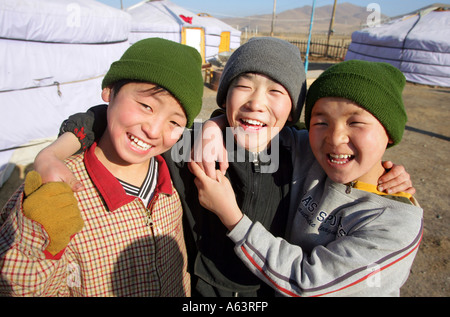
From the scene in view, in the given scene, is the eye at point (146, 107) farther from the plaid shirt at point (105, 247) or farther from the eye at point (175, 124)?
the plaid shirt at point (105, 247)

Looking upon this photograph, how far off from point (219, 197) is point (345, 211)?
473mm

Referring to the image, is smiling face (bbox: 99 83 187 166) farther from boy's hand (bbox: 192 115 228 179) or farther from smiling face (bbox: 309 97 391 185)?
smiling face (bbox: 309 97 391 185)

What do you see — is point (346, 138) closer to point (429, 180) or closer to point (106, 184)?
point (106, 184)

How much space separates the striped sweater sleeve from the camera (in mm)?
930

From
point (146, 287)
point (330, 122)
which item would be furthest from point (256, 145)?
point (146, 287)

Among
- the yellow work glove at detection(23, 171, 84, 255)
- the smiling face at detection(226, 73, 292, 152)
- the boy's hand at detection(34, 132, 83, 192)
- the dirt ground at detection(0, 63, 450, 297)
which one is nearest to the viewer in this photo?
the yellow work glove at detection(23, 171, 84, 255)

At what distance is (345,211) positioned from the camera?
109cm

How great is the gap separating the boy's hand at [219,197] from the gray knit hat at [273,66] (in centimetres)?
45

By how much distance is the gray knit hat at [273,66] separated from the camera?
1246mm

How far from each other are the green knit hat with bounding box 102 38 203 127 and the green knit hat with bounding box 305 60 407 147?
51 cm

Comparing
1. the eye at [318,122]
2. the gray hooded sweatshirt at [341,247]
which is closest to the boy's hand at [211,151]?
the gray hooded sweatshirt at [341,247]

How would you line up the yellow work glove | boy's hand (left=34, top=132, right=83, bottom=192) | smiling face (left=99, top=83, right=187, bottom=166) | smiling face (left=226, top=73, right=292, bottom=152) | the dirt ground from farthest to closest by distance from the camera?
the dirt ground < smiling face (left=226, top=73, right=292, bottom=152) < smiling face (left=99, top=83, right=187, bottom=166) < boy's hand (left=34, top=132, right=83, bottom=192) < the yellow work glove

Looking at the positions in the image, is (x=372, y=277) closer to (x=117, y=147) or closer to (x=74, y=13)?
(x=117, y=147)

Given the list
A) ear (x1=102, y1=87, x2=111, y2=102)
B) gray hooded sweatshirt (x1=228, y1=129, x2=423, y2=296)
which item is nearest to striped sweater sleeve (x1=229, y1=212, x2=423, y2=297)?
gray hooded sweatshirt (x1=228, y1=129, x2=423, y2=296)
